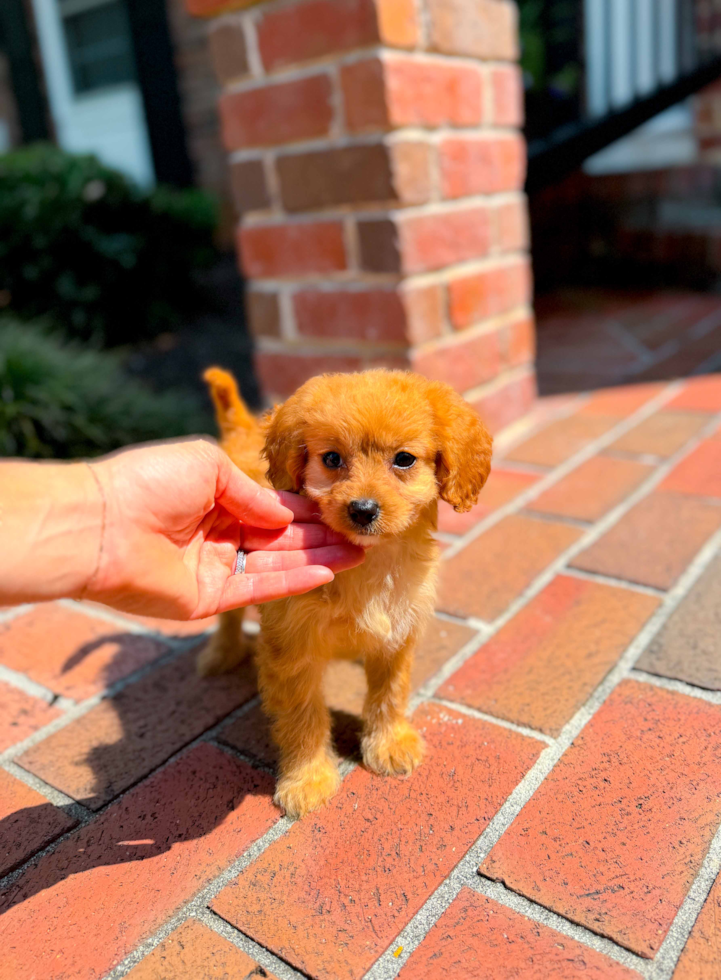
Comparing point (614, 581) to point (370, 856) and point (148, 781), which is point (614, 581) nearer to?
point (370, 856)

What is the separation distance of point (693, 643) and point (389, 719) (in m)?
0.85

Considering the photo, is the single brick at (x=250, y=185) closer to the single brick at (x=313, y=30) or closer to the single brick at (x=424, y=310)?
the single brick at (x=313, y=30)

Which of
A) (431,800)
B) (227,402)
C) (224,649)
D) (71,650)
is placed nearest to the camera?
(431,800)

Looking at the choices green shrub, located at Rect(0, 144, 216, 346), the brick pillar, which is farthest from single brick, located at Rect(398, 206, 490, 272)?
green shrub, located at Rect(0, 144, 216, 346)

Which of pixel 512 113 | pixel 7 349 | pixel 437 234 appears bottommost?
pixel 7 349

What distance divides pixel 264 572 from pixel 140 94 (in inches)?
292

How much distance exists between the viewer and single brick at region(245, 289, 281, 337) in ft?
10.5

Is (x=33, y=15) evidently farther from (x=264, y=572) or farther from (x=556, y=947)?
(x=556, y=947)

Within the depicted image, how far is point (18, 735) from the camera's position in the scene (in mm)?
1896

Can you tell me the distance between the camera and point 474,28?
2.99m

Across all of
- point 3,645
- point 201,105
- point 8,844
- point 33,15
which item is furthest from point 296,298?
point 33,15

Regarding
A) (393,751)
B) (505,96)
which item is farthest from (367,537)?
(505,96)

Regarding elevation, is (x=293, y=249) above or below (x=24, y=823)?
above

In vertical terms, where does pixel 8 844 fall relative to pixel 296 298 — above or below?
below
